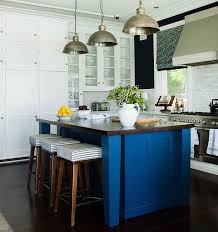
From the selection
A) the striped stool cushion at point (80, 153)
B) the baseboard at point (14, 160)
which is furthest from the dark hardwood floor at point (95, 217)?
the baseboard at point (14, 160)

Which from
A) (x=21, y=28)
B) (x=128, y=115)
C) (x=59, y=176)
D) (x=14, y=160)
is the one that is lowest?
(x=14, y=160)

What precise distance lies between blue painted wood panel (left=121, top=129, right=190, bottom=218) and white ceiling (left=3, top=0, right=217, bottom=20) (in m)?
3.19

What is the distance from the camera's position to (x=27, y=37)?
589 cm

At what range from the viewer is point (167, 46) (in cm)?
619

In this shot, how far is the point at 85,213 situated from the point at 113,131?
3.52ft

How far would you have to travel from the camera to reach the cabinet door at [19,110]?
18.9ft

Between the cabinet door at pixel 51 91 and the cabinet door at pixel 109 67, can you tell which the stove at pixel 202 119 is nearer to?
the cabinet door at pixel 109 67

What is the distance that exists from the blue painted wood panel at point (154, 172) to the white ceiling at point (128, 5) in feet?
10.5

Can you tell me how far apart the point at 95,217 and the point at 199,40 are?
3.37 metres

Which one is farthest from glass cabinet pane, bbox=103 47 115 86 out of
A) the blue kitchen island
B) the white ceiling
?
the blue kitchen island

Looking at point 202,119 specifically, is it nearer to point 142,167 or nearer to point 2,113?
point 142,167

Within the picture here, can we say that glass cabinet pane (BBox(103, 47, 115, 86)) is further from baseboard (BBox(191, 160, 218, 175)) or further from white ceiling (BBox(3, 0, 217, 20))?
baseboard (BBox(191, 160, 218, 175))

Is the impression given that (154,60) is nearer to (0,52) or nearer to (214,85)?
(214,85)

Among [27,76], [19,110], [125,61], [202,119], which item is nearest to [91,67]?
[125,61]
